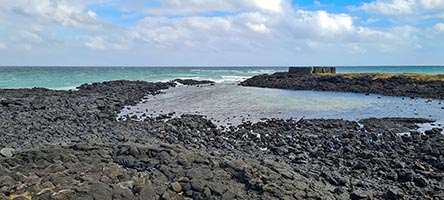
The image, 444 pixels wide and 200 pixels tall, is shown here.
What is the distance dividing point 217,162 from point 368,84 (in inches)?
1668

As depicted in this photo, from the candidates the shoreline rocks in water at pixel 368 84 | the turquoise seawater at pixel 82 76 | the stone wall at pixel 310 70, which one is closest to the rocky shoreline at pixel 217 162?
the shoreline rocks in water at pixel 368 84

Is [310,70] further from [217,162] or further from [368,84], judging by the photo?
[217,162]

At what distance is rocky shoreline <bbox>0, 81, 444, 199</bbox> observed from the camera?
8172mm

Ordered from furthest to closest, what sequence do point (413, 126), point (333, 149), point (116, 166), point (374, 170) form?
1. point (413, 126)
2. point (333, 149)
3. point (374, 170)
4. point (116, 166)

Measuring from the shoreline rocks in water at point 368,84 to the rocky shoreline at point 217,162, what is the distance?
76.5 feet

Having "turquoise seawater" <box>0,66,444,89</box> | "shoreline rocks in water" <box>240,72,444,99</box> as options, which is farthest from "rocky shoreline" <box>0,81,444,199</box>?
"turquoise seawater" <box>0,66,444,89</box>

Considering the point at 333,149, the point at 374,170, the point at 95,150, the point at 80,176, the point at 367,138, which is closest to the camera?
the point at 80,176

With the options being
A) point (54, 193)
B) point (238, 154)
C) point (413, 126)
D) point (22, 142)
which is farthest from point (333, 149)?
point (22, 142)

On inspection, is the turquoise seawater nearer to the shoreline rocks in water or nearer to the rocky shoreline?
the shoreline rocks in water

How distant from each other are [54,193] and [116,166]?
1963 mm

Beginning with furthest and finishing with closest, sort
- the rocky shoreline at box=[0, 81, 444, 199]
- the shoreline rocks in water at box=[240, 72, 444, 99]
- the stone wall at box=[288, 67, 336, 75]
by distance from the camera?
the stone wall at box=[288, 67, 336, 75] → the shoreline rocks in water at box=[240, 72, 444, 99] → the rocky shoreline at box=[0, 81, 444, 199]

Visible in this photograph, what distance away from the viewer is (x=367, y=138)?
16094 mm

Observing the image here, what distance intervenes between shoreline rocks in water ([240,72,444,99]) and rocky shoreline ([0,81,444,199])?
23331 mm

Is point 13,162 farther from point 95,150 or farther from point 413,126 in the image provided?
point 413,126
